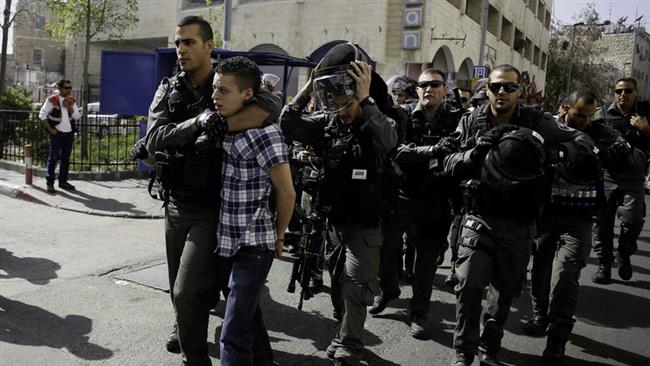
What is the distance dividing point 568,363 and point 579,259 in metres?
0.73

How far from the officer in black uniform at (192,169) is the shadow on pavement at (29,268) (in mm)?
2455

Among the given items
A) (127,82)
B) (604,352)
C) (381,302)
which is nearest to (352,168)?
(381,302)

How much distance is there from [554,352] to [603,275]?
109 inches

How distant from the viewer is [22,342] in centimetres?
376

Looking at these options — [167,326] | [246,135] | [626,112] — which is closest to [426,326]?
[167,326]

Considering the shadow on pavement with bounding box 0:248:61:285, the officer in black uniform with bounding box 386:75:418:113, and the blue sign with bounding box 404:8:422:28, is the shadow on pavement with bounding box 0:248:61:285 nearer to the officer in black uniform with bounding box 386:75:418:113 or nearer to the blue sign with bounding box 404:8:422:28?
the officer in black uniform with bounding box 386:75:418:113

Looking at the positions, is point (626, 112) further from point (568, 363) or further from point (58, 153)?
point (58, 153)

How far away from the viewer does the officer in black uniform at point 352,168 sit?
341 cm

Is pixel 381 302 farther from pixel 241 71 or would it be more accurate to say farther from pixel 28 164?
pixel 28 164

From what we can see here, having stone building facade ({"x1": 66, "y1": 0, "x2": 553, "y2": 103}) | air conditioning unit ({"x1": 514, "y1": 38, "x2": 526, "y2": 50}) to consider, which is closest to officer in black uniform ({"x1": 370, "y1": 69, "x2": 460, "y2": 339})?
stone building facade ({"x1": 66, "y1": 0, "x2": 553, "y2": 103})

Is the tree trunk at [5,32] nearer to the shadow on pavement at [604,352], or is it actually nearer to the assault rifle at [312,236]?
the assault rifle at [312,236]

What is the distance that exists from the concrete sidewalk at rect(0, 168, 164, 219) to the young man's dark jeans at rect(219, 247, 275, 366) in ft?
18.9

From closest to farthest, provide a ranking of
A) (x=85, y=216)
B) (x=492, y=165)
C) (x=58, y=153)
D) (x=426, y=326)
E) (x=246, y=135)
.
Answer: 1. (x=246, y=135)
2. (x=492, y=165)
3. (x=426, y=326)
4. (x=85, y=216)
5. (x=58, y=153)

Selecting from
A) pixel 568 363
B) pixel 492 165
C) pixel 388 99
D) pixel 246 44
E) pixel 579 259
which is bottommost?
pixel 568 363
